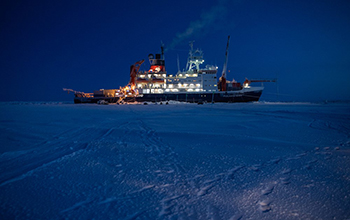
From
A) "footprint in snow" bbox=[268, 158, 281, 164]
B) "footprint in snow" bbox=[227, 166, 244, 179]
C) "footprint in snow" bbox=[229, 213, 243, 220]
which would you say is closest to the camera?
"footprint in snow" bbox=[229, 213, 243, 220]

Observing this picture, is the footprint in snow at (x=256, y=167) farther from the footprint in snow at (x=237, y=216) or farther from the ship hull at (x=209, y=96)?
the ship hull at (x=209, y=96)

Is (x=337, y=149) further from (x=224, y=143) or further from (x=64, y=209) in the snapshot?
(x=64, y=209)

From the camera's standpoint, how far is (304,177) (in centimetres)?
223

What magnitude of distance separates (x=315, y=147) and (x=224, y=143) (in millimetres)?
1986

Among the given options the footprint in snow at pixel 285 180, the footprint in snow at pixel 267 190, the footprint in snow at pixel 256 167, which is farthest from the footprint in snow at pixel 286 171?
the footprint in snow at pixel 267 190

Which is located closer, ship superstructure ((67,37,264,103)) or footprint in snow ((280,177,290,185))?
footprint in snow ((280,177,290,185))

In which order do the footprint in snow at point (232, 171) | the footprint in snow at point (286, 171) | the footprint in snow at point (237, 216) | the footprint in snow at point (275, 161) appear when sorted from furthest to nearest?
the footprint in snow at point (275, 161), the footprint in snow at point (286, 171), the footprint in snow at point (232, 171), the footprint in snow at point (237, 216)

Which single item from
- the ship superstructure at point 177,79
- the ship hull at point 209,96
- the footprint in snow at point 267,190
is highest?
the ship superstructure at point 177,79

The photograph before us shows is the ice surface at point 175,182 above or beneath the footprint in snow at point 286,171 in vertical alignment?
above

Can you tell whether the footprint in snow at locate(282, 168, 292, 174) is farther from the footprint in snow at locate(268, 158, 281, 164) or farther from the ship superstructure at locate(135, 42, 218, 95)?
the ship superstructure at locate(135, 42, 218, 95)

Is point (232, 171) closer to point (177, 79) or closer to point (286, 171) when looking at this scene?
point (286, 171)

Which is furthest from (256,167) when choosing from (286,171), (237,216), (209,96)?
(209,96)

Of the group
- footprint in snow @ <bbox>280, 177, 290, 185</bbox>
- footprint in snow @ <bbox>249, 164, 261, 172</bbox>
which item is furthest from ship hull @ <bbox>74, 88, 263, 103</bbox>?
footprint in snow @ <bbox>280, 177, 290, 185</bbox>

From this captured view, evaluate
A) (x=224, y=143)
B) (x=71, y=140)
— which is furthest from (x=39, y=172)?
(x=224, y=143)
